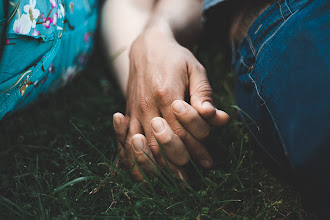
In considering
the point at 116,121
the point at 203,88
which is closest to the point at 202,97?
the point at 203,88

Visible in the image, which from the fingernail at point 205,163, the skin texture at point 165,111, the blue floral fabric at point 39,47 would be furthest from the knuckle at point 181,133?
the blue floral fabric at point 39,47

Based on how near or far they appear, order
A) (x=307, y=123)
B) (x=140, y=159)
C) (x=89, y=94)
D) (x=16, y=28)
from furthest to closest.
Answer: (x=89, y=94)
(x=140, y=159)
(x=16, y=28)
(x=307, y=123)

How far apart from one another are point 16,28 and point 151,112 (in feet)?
1.35

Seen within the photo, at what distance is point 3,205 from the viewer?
0.83m

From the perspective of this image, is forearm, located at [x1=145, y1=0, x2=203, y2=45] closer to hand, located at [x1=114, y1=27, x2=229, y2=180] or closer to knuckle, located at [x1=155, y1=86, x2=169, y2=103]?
hand, located at [x1=114, y1=27, x2=229, y2=180]

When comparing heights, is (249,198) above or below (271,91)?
below

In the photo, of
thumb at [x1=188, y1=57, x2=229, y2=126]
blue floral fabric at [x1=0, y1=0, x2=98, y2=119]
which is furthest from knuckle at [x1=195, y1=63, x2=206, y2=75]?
blue floral fabric at [x1=0, y1=0, x2=98, y2=119]

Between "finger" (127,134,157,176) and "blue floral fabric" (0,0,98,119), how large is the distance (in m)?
0.34

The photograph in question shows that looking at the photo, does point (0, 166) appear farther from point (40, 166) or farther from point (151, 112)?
point (151, 112)

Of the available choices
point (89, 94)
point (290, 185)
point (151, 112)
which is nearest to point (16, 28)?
point (151, 112)

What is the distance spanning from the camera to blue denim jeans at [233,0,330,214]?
0.61m

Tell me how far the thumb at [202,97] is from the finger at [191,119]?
0.06 feet

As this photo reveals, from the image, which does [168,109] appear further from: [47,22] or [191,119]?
[47,22]

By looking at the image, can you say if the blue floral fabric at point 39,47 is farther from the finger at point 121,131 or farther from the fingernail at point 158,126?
the fingernail at point 158,126
